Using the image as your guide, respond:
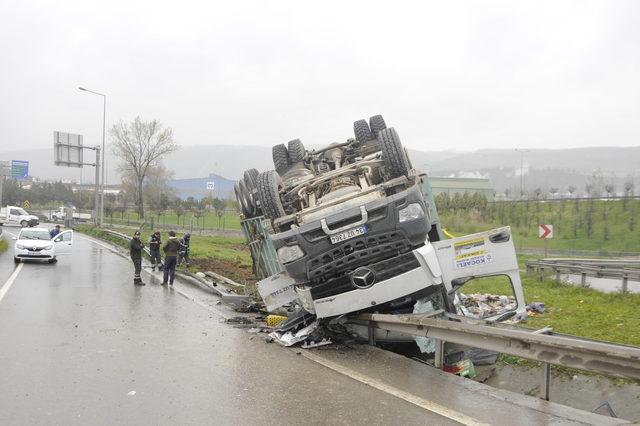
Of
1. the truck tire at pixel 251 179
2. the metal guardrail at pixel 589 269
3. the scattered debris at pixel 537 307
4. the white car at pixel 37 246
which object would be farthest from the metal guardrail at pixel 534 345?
the white car at pixel 37 246

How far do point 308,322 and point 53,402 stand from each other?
3.67m

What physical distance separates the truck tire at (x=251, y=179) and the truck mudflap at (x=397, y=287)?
2.73 m

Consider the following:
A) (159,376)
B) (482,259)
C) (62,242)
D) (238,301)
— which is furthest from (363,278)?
(62,242)

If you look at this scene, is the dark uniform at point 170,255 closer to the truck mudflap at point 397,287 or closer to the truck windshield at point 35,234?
the truck mudflap at point 397,287

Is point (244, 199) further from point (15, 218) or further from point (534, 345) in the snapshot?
point (15, 218)

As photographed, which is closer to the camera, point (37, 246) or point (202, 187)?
A: point (37, 246)

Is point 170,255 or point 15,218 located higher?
point 170,255

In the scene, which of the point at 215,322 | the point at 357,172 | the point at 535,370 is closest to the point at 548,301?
the point at 535,370

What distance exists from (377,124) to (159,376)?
5.50m

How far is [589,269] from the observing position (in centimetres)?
1322

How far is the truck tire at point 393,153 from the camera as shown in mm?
7145

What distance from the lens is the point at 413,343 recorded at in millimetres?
7629

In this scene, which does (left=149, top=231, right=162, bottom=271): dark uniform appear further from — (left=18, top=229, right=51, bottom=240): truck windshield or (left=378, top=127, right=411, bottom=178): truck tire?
(left=378, top=127, right=411, bottom=178): truck tire

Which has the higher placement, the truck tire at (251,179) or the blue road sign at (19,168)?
the blue road sign at (19,168)
